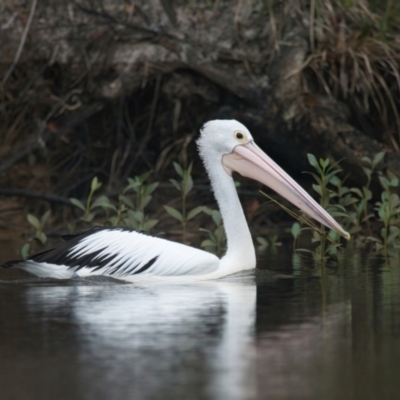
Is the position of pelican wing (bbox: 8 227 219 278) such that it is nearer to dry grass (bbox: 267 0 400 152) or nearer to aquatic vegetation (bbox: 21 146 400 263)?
aquatic vegetation (bbox: 21 146 400 263)

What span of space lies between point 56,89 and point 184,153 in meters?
1.54

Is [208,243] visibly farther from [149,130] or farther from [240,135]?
[149,130]

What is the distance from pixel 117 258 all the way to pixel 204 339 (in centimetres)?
225

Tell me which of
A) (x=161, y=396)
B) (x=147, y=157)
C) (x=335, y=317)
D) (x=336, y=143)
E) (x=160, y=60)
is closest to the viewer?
(x=161, y=396)

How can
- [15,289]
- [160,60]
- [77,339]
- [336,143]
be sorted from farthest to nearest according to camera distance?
[160,60], [336,143], [15,289], [77,339]

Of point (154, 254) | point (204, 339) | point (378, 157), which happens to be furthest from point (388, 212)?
point (204, 339)

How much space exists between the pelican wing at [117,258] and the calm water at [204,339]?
12 cm

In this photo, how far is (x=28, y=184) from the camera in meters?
10.8

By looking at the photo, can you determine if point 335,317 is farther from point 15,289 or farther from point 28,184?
point 28,184

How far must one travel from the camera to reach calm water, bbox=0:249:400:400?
12.0 feet

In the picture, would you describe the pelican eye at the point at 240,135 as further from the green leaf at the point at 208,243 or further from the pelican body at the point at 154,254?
the green leaf at the point at 208,243

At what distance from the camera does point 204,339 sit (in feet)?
14.7

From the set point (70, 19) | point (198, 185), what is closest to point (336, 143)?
point (198, 185)

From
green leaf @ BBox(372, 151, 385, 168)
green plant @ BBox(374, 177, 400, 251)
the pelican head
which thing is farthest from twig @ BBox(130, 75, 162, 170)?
the pelican head
